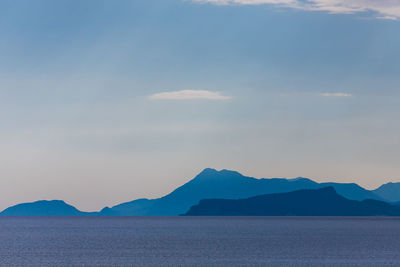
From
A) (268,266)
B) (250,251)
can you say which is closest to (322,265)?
(268,266)

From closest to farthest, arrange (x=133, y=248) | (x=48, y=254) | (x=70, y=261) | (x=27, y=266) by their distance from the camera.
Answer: (x=27, y=266) → (x=70, y=261) → (x=48, y=254) → (x=133, y=248)

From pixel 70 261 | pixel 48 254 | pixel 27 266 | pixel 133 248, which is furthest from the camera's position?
pixel 133 248

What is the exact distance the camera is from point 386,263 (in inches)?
4149

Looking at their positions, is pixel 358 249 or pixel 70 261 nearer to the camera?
pixel 70 261

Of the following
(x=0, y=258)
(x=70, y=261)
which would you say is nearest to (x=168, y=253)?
(x=70, y=261)

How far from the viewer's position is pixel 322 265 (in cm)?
10019

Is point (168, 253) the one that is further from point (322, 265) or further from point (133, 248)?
point (322, 265)

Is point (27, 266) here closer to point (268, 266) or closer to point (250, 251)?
point (268, 266)

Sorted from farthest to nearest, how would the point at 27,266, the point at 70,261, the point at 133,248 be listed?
1. the point at 133,248
2. the point at 70,261
3. the point at 27,266

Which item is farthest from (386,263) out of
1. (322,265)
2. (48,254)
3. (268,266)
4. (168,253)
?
(48,254)

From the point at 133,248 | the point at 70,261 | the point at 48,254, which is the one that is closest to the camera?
the point at 70,261

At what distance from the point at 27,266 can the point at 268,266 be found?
3426 cm

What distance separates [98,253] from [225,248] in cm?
2666

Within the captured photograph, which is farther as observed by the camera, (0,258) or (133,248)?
(133,248)
